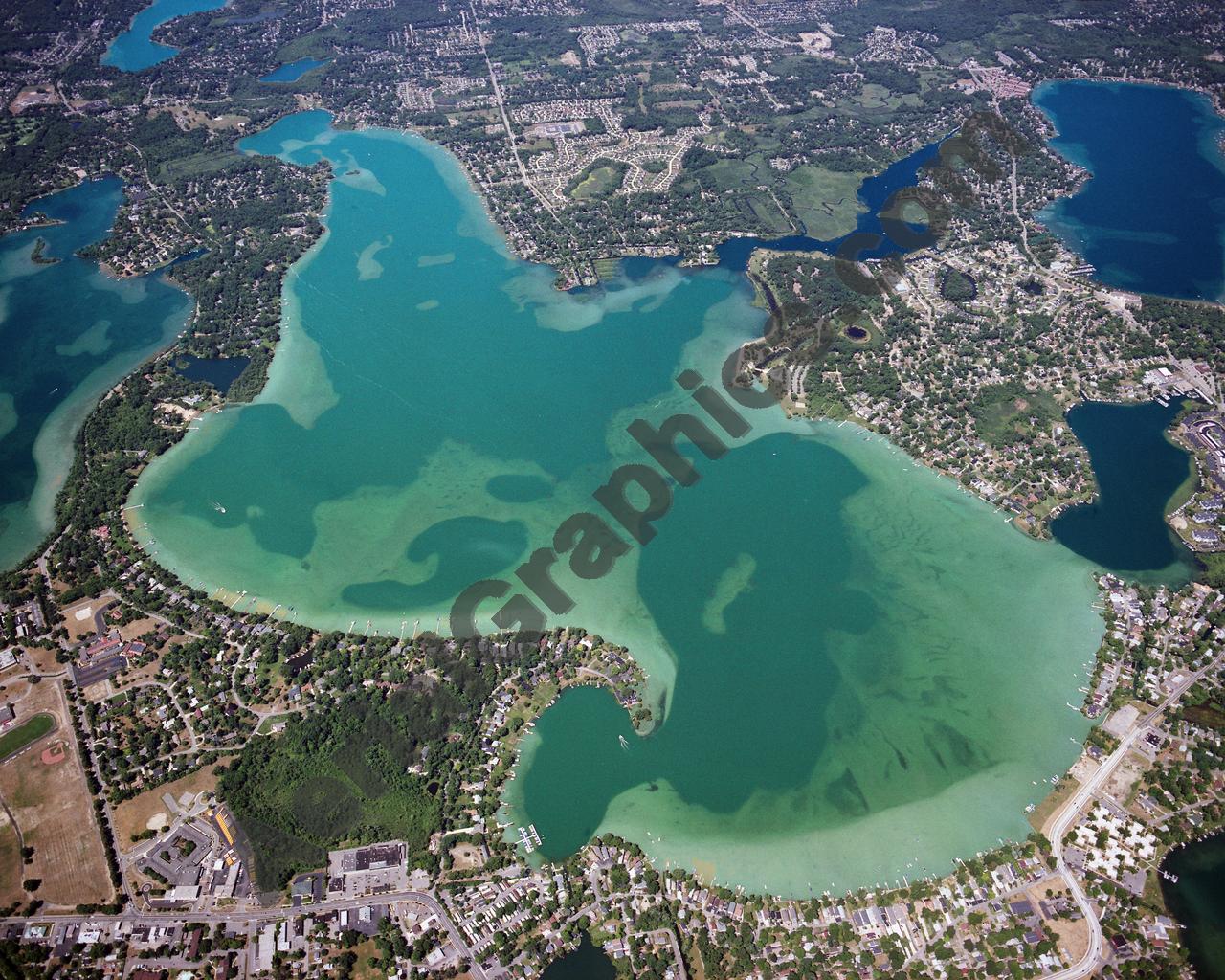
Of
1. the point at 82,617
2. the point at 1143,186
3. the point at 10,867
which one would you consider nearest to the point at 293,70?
the point at 82,617

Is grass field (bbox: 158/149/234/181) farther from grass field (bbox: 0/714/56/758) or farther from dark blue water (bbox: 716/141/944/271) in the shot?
grass field (bbox: 0/714/56/758)

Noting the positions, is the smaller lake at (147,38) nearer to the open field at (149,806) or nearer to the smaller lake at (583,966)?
the open field at (149,806)

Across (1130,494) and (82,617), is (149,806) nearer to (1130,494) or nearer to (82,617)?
(82,617)

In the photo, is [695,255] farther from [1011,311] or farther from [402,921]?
[402,921]

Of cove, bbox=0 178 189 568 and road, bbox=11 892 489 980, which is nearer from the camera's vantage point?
road, bbox=11 892 489 980

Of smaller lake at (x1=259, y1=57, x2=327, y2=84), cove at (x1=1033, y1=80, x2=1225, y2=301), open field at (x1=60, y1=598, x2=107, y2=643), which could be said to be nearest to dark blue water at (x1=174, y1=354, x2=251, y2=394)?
open field at (x1=60, y1=598, x2=107, y2=643)

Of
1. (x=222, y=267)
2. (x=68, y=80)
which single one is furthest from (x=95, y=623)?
(x=68, y=80)

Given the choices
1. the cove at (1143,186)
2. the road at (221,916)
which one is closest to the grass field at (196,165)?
the road at (221,916)
